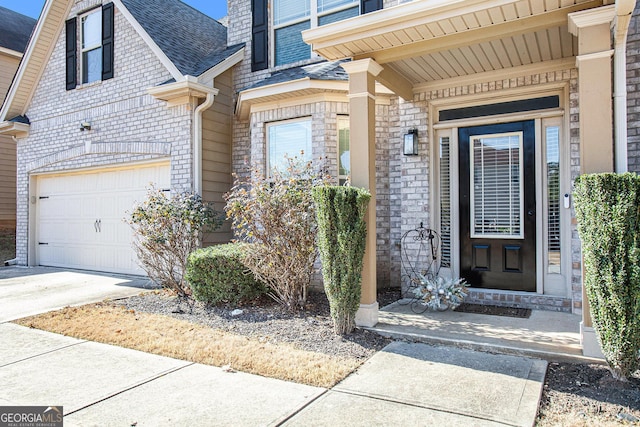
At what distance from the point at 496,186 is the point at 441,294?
1605 millimetres

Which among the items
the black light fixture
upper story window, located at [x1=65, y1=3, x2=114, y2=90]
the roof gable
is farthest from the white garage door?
the black light fixture

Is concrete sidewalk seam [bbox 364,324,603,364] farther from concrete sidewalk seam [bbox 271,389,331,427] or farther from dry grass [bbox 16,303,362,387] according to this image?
concrete sidewalk seam [bbox 271,389,331,427]

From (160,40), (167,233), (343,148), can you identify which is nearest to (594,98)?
(343,148)

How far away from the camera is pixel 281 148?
7070 mm

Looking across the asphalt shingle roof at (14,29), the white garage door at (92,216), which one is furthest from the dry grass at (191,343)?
the asphalt shingle roof at (14,29)

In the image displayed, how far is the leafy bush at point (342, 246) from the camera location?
167 inches

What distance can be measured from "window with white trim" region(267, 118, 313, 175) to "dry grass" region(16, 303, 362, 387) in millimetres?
2887

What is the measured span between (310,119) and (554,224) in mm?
3681

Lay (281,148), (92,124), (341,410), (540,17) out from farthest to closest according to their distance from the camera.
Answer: (92,124) < (281,148) < (540,17) < (341,410)

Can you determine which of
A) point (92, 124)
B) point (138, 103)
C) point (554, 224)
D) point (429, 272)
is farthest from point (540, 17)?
point (92, 124)

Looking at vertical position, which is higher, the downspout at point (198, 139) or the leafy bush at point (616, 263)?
the downspout at point (198, 139)

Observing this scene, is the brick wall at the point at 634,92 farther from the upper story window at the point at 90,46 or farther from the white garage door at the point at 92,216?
the upper story window at the point at 90,46

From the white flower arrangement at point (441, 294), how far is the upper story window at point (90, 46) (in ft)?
24.2

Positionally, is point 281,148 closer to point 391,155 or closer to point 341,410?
point 391,155
